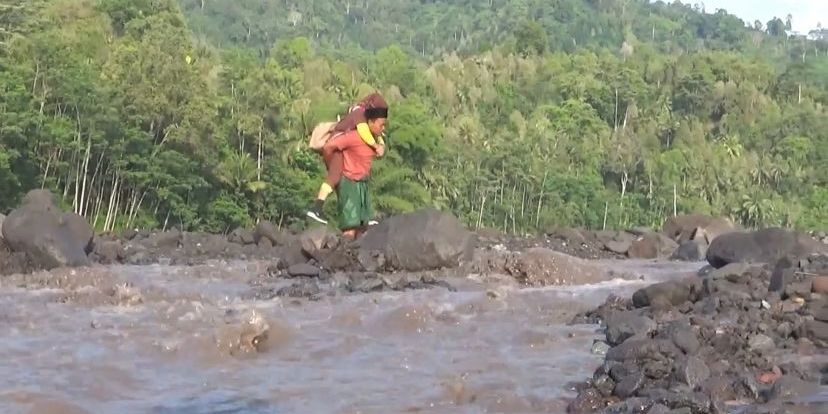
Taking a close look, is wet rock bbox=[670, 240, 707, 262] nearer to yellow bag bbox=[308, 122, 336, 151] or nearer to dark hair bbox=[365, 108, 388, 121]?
dark hair bbox=[365, 108, 388, 121]

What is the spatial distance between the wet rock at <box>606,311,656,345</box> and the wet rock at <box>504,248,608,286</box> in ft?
13.2

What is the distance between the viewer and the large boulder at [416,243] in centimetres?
1227

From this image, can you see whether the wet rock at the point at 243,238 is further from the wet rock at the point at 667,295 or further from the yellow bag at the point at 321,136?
the wet rock at the point at 667,295

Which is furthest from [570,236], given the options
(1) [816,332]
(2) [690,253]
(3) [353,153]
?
(1) [816,332]

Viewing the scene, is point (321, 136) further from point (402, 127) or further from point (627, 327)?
point (402, 127)

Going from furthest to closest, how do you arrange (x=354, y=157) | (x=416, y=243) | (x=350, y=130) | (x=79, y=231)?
1. (x=79, y=231)
2. (x=416, y=243)
3. (x=354, y=157)
4. (x=350, y=130)

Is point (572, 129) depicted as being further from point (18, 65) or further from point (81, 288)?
point (81, 288)

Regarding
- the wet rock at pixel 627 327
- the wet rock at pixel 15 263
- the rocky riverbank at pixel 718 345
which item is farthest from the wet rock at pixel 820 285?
the wet rock at pixel 15 263

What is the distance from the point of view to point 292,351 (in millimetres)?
7246

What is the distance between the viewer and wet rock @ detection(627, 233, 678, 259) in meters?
22.6

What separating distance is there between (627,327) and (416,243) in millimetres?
5327

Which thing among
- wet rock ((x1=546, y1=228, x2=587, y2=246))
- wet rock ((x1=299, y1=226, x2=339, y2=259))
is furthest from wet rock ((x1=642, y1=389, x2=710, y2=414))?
wet rock ((x1=546, y1=228, x2=587, y2=246))

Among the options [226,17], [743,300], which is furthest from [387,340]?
[226,17]

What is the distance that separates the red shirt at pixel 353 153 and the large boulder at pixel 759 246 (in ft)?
15.3
